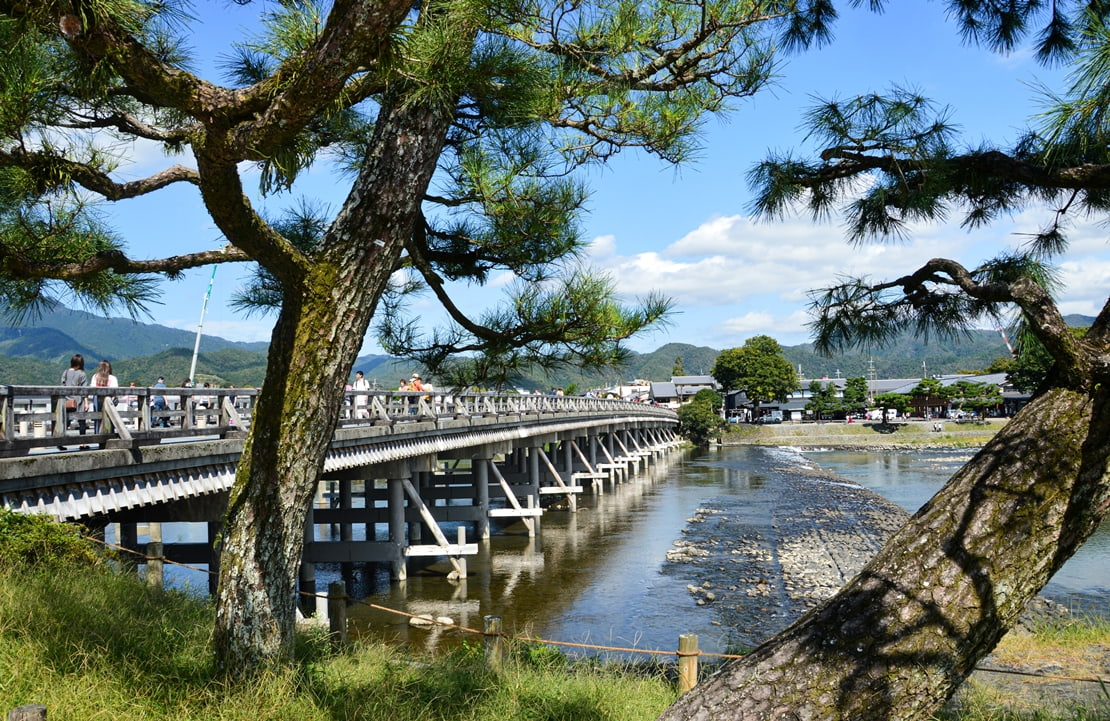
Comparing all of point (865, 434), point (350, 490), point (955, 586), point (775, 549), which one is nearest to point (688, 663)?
point (955, 586)

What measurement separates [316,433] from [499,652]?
231 centimetres

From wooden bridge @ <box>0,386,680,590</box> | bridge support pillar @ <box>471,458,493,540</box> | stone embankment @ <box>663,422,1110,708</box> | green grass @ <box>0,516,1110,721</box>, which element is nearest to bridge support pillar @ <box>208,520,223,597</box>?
wooden bridge @ <box>0,386,680,590</box>

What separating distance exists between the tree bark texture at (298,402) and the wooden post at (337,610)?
2290 millimetres

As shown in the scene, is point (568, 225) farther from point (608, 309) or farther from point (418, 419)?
point (418, 419)

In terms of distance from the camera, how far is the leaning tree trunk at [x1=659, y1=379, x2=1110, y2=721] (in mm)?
2412

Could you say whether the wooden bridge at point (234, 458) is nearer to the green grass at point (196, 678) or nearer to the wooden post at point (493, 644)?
the green grass at point (196, 678)

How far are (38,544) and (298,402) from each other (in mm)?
3591

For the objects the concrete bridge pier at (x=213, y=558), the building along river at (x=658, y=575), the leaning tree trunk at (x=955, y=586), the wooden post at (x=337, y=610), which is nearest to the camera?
the leaning tree trunk at (x=955, y=586)

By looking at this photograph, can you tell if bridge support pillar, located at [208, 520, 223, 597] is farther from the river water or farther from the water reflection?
the water reflection

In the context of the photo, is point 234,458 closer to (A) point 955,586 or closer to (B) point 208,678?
(B) point 208,678

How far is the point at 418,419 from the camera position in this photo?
58.2ft

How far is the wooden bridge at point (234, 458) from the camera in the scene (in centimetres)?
747

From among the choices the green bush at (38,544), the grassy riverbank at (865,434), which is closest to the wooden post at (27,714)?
the green bush at (38,544)

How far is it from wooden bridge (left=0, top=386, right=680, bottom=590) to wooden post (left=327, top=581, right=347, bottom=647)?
1.96 m
